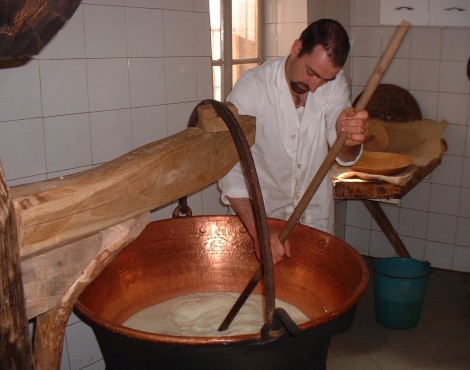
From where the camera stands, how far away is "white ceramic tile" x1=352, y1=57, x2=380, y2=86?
3756mm

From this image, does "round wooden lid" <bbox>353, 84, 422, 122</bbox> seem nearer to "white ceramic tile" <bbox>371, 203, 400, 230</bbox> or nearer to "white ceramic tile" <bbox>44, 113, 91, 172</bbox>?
"white ceramic tile" <bbox>371, 203, 400, 230</bbox>

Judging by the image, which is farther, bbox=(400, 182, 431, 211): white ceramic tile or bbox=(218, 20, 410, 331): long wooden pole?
bbox=(400, 182, 431, 211): white ceramic tile

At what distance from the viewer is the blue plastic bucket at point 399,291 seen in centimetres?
293

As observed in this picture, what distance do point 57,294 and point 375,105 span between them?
128 inches

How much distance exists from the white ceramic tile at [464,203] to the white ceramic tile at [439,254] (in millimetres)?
273

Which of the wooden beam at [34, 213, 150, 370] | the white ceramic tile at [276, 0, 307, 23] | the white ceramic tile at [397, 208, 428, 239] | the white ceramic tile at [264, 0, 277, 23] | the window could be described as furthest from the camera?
the white ceramic tile at [397, 208, 428, 239]

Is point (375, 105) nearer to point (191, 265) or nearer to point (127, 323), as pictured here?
point (191, 265)

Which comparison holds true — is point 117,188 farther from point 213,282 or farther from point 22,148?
point 22,148

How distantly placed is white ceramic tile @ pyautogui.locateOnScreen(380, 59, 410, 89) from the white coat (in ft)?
5.21

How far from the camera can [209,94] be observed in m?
2.74

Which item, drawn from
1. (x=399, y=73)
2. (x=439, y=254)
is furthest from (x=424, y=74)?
(x=439, y=254)

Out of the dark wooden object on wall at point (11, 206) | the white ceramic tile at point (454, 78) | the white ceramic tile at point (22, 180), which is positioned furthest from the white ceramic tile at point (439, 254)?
the dark wooden object on wall at point (11, 206)

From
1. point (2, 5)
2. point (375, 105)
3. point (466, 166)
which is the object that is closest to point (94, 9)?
point (2, 5)

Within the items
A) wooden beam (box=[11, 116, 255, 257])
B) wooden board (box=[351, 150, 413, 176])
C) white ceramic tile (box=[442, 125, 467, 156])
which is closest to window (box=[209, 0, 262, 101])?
wooden board (box=[351, 150, 413, 176])
